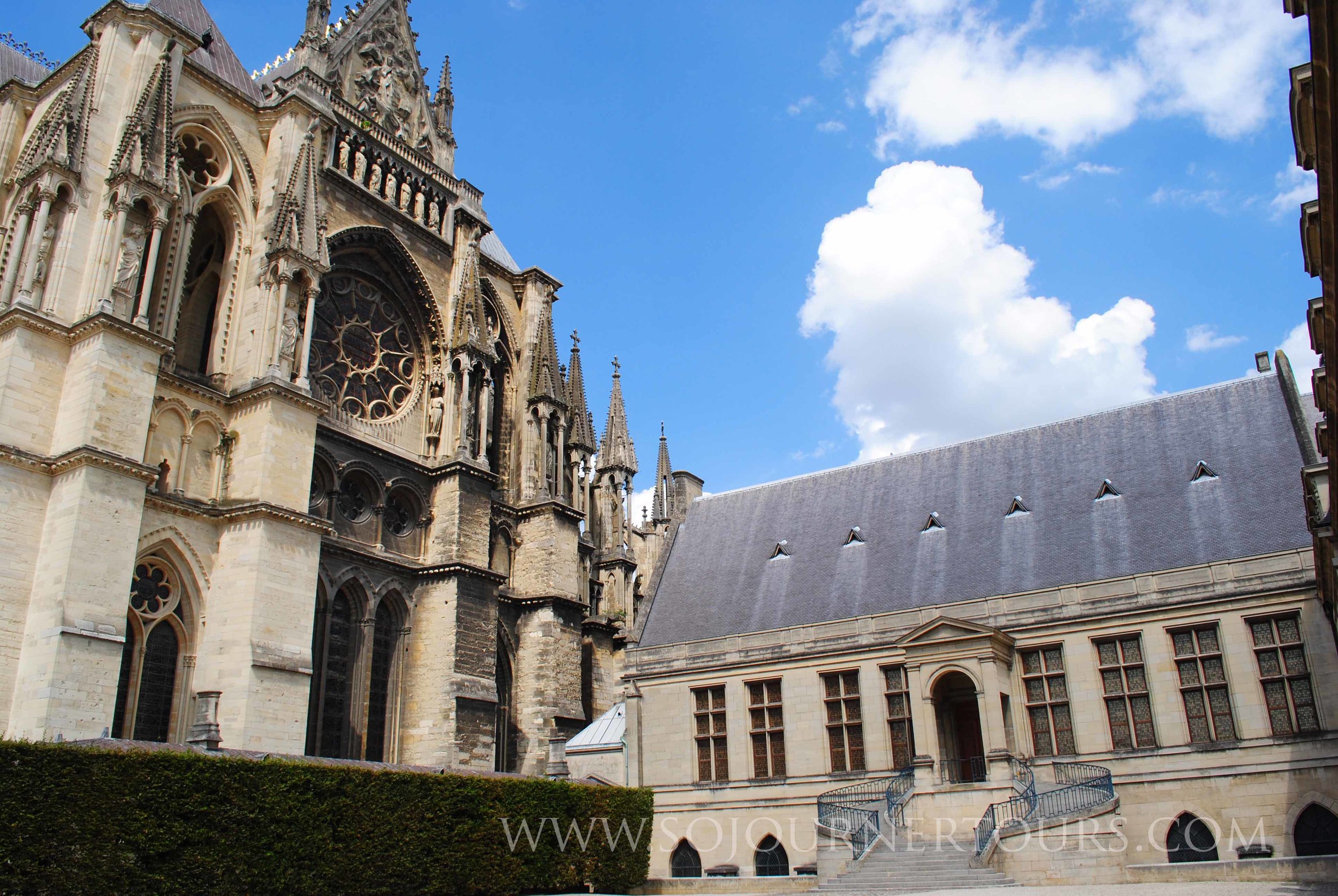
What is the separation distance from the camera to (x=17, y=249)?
18984mm

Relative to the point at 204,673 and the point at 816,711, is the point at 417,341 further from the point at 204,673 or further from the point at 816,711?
the point at 816,711

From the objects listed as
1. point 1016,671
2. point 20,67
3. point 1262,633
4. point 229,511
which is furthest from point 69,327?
point 1262,633

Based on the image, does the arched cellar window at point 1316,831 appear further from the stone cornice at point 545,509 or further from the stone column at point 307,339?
the stone column at point 307,339

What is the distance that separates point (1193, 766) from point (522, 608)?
1678cm

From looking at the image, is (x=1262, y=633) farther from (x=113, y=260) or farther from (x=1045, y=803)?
(x=113, y=260)

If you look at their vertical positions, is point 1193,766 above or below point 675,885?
above

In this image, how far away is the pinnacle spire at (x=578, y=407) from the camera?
107 feet

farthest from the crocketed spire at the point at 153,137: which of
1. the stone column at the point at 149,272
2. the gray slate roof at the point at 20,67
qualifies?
the gray slate roof at the point at 20,67

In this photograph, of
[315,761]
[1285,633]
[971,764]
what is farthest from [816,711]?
[315,761]

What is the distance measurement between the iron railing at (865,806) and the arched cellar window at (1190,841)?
470 centimetres

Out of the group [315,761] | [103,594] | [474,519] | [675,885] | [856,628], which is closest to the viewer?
[315,761]

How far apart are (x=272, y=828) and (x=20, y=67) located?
22338 millimetres

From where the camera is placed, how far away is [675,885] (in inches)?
838

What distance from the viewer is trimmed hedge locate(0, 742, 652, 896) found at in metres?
12.4
